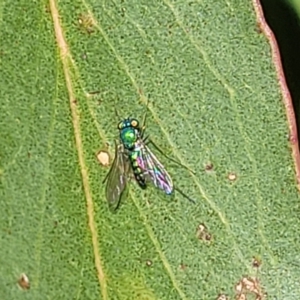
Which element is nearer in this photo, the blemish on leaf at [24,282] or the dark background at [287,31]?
the blemish on leaf at [24,282]

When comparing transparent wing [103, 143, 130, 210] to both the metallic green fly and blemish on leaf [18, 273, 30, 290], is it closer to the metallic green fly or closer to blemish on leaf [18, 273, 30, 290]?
the metallic green fly

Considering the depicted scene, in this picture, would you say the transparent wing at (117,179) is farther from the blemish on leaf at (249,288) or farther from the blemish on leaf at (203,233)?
the blemish on leaf at (249,288)

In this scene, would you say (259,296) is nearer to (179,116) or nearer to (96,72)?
(179,116)

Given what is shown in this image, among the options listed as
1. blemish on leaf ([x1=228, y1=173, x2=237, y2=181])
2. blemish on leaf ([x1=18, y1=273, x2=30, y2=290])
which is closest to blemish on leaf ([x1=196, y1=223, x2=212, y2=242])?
blemish on leaf ([x1=228, y1=173, x2=237, y2=181])

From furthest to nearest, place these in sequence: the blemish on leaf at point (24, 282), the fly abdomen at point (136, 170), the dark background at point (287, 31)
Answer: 1. the dark background at point (287, 31)
2. the fly abdomen at point (136, 170)
3. the blemish on leaf at point (24, 282)

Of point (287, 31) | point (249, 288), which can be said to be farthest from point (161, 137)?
point (287, 31)

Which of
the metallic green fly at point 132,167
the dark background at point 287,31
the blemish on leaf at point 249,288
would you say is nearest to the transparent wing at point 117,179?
the metallic green fly at point 132,167

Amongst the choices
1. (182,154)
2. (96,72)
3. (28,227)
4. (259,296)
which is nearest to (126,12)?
(96,72)
